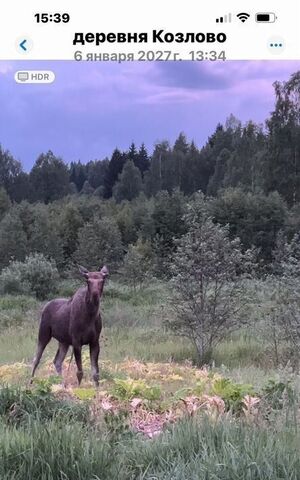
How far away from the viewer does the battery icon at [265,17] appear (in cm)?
338

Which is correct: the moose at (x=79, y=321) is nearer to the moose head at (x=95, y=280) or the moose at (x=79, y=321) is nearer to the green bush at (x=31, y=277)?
the moose head at (x=95, y=280)

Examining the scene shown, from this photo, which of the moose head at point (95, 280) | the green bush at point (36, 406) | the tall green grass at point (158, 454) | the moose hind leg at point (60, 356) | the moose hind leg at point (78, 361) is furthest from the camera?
the moose hind leg at point (60, 356)

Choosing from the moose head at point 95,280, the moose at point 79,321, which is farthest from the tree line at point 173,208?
the moose head at point 95,280

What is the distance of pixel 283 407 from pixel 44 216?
1809 centimetres

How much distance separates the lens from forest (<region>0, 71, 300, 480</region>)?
3.52 metres

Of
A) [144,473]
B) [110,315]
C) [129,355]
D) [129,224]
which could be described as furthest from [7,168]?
[129,224]

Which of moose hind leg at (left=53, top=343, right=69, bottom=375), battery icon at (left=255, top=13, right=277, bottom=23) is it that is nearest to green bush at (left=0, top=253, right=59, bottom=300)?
moose hind leg at (left=53, top=343, right=69, bottom=375)

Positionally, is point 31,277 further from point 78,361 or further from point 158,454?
point 158,454

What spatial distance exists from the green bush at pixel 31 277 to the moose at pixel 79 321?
16843mm

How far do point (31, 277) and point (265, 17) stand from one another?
80.4 ft

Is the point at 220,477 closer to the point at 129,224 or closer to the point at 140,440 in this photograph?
the point at 140,440

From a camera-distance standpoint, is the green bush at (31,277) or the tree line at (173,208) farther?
the green bush at (31,277)

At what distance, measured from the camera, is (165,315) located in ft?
48.1

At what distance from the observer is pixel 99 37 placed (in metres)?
3.34
